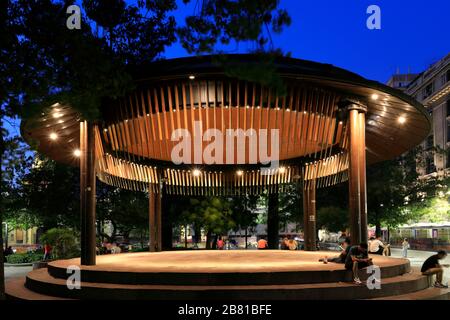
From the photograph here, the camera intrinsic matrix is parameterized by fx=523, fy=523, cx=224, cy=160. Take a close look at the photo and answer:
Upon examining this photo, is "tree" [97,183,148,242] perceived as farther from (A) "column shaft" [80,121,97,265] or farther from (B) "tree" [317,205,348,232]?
(A) "column shaft" [80,121,97,265]

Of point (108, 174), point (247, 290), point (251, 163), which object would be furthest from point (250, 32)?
point (251, 163)

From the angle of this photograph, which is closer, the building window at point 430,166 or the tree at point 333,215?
the tree at point 333,215

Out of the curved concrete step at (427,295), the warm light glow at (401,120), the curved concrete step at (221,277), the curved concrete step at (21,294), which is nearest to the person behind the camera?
the curved concrete step at (221,277)

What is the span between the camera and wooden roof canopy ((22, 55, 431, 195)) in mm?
13242

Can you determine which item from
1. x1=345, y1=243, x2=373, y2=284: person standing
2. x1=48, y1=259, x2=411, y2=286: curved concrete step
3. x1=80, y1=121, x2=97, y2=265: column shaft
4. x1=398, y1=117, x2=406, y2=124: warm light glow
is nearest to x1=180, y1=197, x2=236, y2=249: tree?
x1=398, y1=117, x2=406, y2=124: warm light glow

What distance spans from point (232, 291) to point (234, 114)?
9799 mm

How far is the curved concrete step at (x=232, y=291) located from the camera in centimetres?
999

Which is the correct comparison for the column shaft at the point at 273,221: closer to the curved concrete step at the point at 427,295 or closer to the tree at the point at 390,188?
the tree at the point at 390,188

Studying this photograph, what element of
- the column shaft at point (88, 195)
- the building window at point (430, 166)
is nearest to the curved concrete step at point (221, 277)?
the column shaft at point (88, 195)

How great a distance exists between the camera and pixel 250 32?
7.37 m

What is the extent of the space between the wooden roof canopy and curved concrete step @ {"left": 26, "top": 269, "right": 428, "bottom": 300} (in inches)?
148

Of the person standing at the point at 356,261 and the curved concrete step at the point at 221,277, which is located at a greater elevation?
the person standing at the point at 356,261

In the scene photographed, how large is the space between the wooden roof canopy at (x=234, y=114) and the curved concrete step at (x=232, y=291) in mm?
3754
